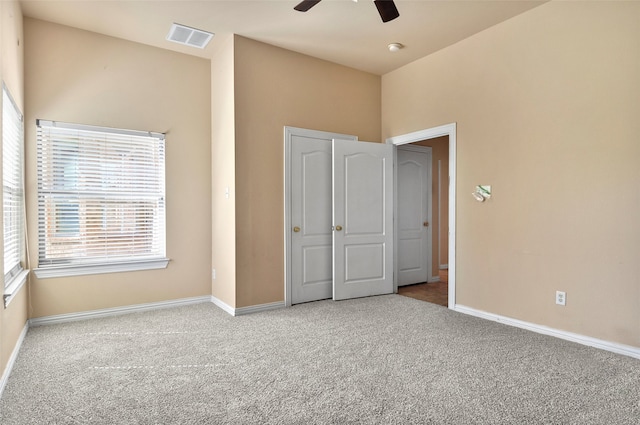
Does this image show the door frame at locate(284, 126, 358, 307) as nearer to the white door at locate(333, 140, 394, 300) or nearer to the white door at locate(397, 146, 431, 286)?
the white door at locate(333, 140, 394, 300)

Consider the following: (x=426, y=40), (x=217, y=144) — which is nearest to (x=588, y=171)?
(x=426, y=40)

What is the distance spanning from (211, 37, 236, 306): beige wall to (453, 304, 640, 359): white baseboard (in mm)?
2569

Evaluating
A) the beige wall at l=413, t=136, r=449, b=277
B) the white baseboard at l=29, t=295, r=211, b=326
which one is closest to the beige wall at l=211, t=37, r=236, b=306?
the white baseboard at l=29, t=295, r=211, b=326

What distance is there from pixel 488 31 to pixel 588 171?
175 centimetres

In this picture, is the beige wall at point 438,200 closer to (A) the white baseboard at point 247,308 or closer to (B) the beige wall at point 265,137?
(B) the beige wall at point 265,137

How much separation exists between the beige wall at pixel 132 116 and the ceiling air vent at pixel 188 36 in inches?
13.6

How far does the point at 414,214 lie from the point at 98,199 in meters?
4.13

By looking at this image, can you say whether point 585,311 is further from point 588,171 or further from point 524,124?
point 524,124

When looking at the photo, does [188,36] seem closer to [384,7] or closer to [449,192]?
[384,7]

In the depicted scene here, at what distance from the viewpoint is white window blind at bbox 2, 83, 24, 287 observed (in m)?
2.86

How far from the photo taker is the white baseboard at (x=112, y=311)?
3.75 meters

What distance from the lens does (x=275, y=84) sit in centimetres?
437

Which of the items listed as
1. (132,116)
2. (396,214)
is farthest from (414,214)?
(132,116)

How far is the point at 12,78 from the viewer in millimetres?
3053
